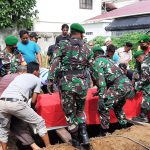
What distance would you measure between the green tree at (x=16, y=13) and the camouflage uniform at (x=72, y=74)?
455 inches

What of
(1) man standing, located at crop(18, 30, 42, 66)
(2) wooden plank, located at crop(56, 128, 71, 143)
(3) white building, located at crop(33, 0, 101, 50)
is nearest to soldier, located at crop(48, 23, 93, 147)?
(2) wooden plank, located at crop(56, 128, 71, 143)

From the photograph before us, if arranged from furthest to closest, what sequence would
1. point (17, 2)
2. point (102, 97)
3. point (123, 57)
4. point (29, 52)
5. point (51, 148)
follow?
point (17, 2), point (123, 57), point (29, 52), point (102, 97), point (51, 148)

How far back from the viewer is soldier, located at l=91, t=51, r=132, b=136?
5.43 meters

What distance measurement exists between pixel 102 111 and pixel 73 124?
71 centimetres

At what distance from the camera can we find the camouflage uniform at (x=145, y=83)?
6231mm

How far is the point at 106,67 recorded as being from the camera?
5.50 meters

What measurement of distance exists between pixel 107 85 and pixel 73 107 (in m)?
0.96

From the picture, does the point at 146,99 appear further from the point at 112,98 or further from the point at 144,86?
the point at 112,98

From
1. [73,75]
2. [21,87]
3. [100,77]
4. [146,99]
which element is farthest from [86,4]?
[21,87]

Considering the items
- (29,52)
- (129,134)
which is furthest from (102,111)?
(29,52)

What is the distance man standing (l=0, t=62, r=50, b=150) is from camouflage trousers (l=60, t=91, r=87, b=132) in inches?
15.4

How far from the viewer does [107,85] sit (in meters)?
5.73

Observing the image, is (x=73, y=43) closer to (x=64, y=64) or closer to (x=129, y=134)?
(x=64, y=64)

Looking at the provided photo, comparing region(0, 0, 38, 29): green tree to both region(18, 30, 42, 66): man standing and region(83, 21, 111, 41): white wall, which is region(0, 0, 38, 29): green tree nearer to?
region(83, 21, 111, 41): white wall
